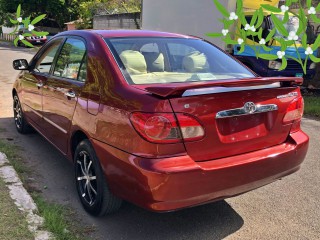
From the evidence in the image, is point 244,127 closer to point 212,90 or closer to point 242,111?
point 242,111

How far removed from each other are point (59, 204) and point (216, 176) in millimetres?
1635

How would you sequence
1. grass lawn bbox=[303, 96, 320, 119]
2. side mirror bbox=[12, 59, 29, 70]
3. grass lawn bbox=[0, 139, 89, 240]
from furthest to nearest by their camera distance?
grass lawn bbox=[303, 96, 320, 119], side mirror bbox=[12, 59, 29, 70], grass lawn bbox=[0, 139, 89, 240]

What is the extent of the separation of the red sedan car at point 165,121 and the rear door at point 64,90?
1 centimetres

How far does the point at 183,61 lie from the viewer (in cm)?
377

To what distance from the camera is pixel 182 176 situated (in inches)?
101

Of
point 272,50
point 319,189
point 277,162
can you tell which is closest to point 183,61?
point 277,162

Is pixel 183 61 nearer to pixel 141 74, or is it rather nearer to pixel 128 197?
pixel 141 74

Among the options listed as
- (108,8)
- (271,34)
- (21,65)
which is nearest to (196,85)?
(21,65)

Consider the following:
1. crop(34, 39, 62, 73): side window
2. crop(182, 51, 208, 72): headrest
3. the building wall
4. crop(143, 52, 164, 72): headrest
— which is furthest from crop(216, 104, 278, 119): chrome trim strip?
the building wall

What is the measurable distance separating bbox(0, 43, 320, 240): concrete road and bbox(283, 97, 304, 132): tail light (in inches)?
33.0

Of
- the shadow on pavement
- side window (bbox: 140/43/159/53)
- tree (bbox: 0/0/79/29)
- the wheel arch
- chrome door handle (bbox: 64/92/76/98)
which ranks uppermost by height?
tree (bbox: 0/0/79/29)

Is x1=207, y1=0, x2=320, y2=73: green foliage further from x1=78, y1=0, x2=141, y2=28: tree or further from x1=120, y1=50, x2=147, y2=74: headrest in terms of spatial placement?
x1=78, y1=0, x2=141, y2=28: tree

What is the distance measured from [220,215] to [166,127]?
129 centimetres

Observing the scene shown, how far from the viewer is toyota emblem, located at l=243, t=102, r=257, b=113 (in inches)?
112
